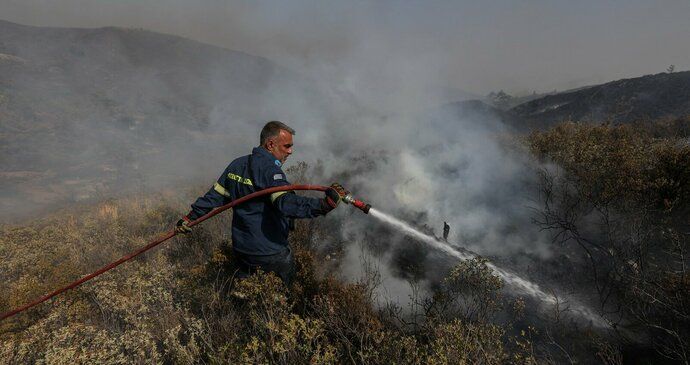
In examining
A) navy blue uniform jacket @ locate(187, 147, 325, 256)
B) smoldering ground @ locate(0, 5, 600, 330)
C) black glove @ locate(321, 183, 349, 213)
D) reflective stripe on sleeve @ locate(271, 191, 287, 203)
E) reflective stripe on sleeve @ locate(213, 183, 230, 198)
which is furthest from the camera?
smoldering ground @ locate(0, 5, 600, 330)

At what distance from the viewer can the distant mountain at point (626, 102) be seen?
23.0 metres

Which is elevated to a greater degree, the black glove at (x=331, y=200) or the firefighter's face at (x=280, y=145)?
the firefighter's face at (x=280, y=145)

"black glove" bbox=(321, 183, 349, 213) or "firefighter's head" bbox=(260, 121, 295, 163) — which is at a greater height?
"firefighter's head" bbox=(260, 121, 295, 163)

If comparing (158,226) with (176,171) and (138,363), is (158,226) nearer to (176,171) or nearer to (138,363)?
(138,363)

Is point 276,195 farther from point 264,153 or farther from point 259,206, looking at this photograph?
point 264,153

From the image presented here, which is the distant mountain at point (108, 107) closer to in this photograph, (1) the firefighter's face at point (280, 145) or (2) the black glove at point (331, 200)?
(1) the firefighter's face at point (280, 145)

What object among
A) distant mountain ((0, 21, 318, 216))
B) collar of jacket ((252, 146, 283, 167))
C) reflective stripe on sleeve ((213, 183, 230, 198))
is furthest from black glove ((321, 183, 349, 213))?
distant mountain ((0, 21, 318, 216))

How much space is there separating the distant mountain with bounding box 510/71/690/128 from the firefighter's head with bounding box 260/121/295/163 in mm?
20811

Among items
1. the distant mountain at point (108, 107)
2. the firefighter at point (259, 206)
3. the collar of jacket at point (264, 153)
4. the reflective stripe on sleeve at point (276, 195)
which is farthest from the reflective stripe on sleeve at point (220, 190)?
the distant mountain at point (108, 107)

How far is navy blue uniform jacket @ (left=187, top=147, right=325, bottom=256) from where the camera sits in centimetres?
299

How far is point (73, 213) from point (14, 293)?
28.3 ft

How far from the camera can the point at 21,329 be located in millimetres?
3885

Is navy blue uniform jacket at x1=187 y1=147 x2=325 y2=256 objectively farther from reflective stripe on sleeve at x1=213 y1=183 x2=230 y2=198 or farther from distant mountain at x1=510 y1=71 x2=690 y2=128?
distant mountain at x1=510 y1=71 x2=690 y2=128

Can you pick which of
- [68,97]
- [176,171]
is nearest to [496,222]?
[176,171]
